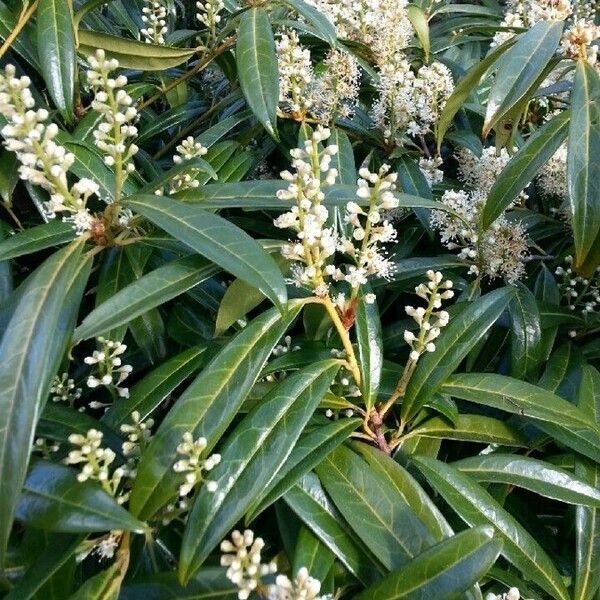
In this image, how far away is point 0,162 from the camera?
1.41 metres

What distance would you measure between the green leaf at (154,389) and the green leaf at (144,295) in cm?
21

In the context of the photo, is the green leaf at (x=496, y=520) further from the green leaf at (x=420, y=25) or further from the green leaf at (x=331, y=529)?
the green leaf at (x=420, y=25)

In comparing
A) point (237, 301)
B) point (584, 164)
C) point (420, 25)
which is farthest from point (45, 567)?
point (420, 25)

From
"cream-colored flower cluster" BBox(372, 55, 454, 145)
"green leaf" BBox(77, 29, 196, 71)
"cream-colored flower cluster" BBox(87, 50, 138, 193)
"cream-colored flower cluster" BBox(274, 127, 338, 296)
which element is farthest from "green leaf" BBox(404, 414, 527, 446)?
"green leaf" BBox(77, 29, 196, 71)

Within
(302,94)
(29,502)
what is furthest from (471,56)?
Result: (29,502)

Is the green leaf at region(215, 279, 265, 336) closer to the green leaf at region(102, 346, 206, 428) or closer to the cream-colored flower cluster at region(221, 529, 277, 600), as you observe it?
the green leaf at region(102, 346, 206, 428)

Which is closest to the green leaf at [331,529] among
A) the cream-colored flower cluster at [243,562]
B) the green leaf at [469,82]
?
the cream-colored flower cluster at [243,562]

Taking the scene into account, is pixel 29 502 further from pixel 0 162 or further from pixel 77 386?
pixel 0 162

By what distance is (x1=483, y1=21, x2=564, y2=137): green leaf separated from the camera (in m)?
1.18

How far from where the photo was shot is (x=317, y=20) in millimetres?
1408

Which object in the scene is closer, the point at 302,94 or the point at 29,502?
the point at 29,502

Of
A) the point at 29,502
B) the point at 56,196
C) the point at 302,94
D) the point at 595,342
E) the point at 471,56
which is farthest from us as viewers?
the point at 471,56

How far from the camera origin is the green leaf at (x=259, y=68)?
1277mm

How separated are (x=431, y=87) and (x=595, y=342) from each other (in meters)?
0.68
